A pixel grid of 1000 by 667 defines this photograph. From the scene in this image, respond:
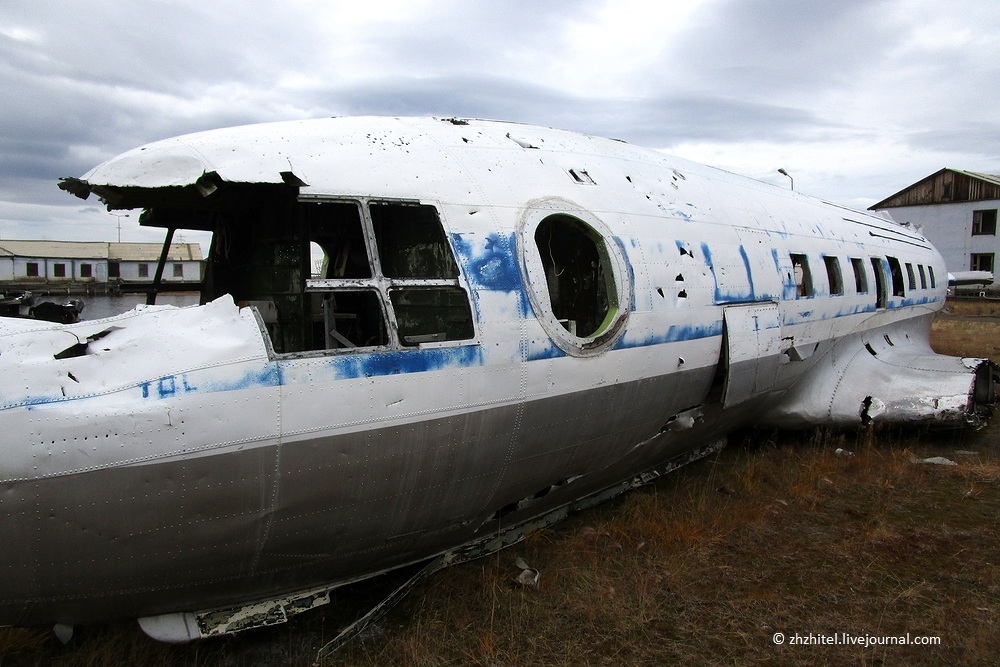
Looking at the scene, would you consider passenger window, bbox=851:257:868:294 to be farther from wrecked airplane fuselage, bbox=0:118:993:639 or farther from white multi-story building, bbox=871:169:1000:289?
white multi-story building, bbox=871:169:1000:289

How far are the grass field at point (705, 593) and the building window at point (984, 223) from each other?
155ft

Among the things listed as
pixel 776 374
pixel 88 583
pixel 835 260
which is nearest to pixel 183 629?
pixel 88 583

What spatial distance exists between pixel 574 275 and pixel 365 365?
2.89 m

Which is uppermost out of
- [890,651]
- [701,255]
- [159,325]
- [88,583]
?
[701,255]

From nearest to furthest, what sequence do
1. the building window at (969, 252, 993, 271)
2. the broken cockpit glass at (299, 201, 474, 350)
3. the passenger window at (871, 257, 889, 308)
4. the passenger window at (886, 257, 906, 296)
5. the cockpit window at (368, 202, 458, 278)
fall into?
the broken cockpit glass at (299, 201, 474, 350) < the cockpit window at (368, 202, 458, 278) < the passenger window at (871, 257, 889, 308) < the passenger window at (886, 257, 906, 296) < the building window at (969, 252, 993, 271)

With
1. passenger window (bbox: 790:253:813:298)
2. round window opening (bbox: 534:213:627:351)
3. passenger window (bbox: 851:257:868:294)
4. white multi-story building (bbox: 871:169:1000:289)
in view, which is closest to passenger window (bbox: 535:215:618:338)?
round window opening (bbox: 534:213:627:351)

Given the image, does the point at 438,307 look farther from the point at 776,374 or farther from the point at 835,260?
the point at 835,260

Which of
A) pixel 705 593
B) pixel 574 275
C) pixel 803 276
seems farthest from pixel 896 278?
pixel 705 593

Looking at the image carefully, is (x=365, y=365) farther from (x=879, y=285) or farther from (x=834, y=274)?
(x=879, y=285)

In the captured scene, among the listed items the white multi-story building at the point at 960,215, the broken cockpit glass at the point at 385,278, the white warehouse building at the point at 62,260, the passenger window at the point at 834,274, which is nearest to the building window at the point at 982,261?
the white multi-story building at the point at 960,215

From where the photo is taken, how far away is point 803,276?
28.9 feet

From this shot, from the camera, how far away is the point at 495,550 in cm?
555

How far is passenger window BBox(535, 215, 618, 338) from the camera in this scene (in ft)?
20.6

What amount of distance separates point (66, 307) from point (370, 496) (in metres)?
2.65
